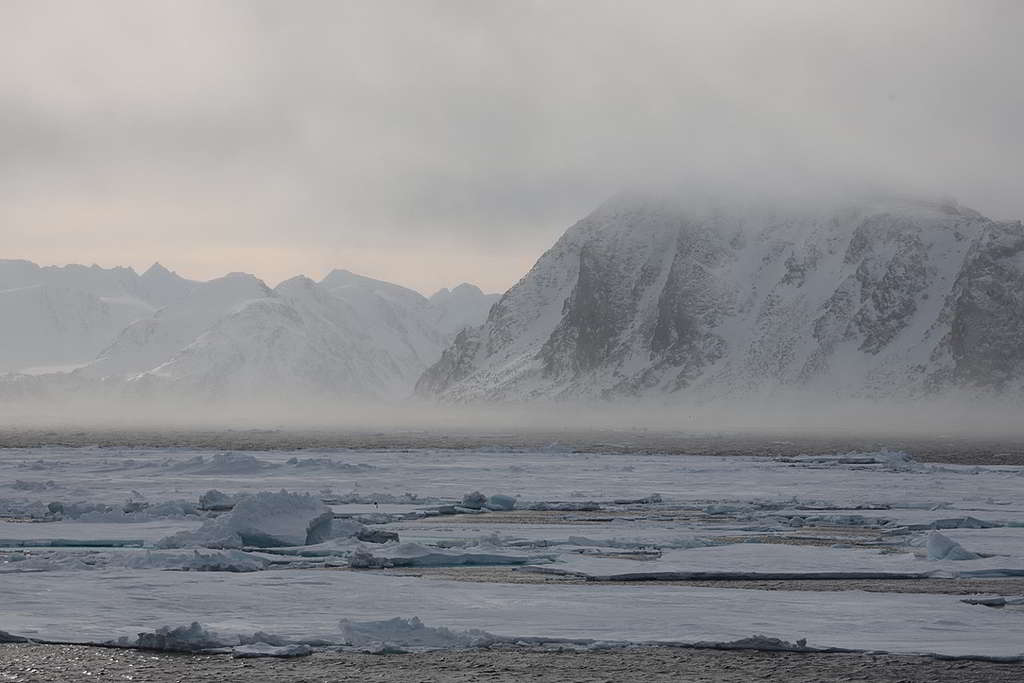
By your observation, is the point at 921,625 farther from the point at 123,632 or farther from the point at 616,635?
the point at 123,632

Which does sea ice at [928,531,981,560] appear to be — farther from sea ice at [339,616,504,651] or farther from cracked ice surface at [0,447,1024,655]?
sea ice at [339,616,504,651]

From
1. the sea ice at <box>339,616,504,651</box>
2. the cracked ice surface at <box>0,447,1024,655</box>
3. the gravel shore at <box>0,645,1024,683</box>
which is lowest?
the gravel shore at <box>0,645,1024,683</box>

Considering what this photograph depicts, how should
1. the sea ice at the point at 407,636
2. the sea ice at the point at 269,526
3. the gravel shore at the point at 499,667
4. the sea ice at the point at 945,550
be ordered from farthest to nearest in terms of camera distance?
the sea ice at the point at 269,526 → the sea ice at the point at 945,550 → the sea ice at the point at 407,636 → the gravel shore at the point at 499,667

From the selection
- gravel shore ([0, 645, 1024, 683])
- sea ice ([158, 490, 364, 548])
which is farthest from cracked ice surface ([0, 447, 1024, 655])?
gravel shore ([0, 645, 1024, 683])

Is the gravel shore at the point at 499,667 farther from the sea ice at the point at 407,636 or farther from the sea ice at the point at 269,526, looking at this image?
the sea ice at the point at 269,526

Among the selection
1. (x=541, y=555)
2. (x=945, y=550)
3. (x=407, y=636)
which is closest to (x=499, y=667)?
(x=407, y=636)

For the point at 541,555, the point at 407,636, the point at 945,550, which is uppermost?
the point at 945,550

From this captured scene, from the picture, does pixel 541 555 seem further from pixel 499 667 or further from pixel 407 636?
pixel 499 667

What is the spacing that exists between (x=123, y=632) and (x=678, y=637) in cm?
928

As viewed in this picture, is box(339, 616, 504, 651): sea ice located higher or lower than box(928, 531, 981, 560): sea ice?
lower

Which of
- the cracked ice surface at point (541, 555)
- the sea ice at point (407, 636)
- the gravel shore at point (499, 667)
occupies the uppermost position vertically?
the cracked ice surface at point (541, 555)

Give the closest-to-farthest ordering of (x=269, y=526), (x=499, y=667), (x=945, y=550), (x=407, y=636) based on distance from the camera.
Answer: (x=499, y=667), (x=407, y=636), (x=945, y=550), (x=269, y=526)

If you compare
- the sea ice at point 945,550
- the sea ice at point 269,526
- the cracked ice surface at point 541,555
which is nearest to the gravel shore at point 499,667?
the cracked ice surface at point 541,555

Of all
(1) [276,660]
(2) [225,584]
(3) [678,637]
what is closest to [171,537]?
(2) [225,584]
